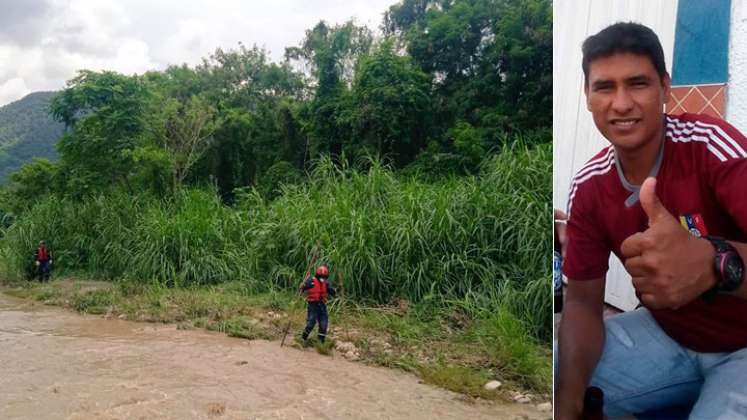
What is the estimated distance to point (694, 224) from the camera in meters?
0.75

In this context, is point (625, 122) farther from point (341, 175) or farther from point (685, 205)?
point (341, 175)

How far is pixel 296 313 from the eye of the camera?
3199 mm

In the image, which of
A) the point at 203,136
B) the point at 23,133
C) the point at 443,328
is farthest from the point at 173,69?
the point at 443,328

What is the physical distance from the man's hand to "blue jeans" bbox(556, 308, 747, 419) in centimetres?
9

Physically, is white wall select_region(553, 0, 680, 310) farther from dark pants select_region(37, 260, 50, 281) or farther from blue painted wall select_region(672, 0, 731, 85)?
dark pants select_region(37, 260, 50, 281)

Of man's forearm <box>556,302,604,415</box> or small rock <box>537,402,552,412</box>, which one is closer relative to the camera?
man's forearm <box>556,302,604,415</box>

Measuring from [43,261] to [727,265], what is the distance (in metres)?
3.87

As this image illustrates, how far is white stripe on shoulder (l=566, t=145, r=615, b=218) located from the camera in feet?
2.67

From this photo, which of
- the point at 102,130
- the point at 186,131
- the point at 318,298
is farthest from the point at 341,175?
the point at 102,130

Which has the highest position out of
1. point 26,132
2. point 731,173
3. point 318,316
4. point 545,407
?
point 26,132

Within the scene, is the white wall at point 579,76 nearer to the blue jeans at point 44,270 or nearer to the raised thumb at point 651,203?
the raised thumb at point 651,203

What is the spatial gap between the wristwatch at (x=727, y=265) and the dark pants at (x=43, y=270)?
151 inches

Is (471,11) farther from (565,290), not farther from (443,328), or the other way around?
(565,290)

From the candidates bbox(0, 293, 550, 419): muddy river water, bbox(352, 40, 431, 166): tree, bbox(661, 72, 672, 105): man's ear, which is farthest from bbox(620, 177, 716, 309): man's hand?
bbox(352, 40, 431, 166): tree
